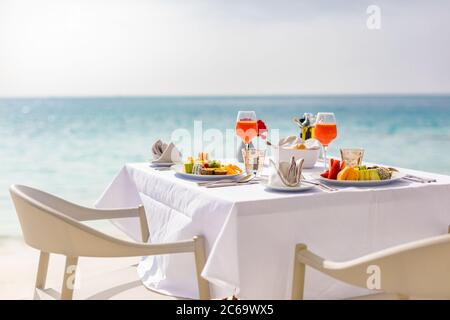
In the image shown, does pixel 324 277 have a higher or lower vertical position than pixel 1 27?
lower

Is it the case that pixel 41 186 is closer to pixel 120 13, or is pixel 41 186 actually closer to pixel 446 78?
pixel 120 13

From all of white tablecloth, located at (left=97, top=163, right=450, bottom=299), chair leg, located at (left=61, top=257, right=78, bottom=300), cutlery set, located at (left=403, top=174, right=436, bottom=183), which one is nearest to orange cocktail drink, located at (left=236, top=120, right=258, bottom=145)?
white tablecloth, located at (left=97, top=163, right=450, bottom=299)

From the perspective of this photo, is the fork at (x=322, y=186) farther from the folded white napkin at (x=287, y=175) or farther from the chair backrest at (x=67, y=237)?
the chair backrest at (x=67, y=237)

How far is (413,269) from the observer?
1.32m

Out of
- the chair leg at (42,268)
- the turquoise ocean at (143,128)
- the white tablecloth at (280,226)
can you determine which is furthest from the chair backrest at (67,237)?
the turquoise ocean at (143,128)

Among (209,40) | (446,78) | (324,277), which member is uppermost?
Result: (209,40)

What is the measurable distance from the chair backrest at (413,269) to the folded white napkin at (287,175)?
1.11ft

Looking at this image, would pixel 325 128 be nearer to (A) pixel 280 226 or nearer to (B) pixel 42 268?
(A) pixel 280 226

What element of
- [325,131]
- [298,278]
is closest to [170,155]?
[325,131]

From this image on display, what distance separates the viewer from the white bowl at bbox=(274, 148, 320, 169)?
2047mm

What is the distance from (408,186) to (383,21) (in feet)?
54.6

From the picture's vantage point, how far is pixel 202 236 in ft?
5.56

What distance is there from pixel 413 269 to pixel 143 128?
52.4 ft

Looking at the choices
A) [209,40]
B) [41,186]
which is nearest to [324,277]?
[41,186]
